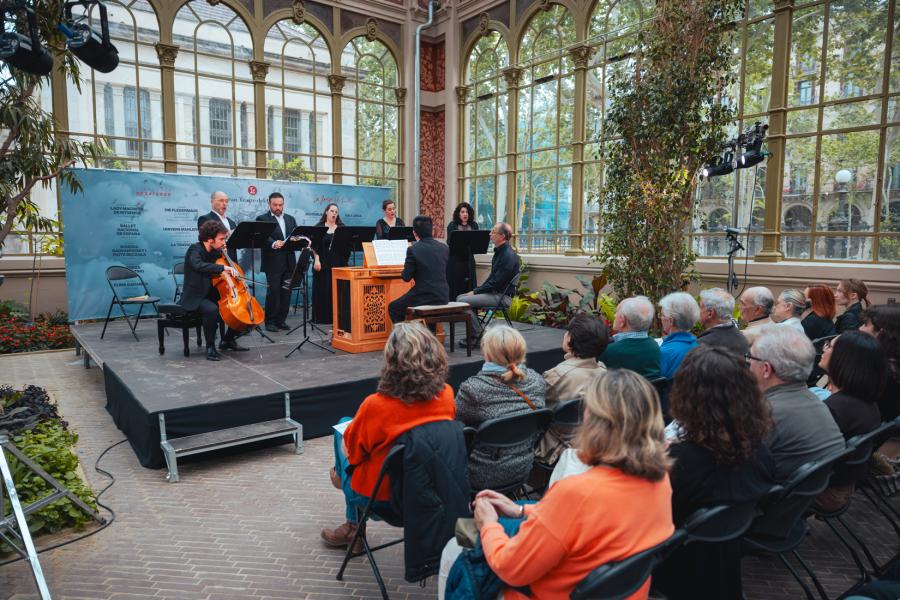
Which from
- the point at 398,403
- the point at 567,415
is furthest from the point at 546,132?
the point at 398,403

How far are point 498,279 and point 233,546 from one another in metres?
4.03

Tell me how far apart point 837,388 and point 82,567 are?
369 centimetres

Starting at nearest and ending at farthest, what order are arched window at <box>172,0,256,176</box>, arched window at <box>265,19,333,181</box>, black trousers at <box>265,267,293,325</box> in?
black trousers at <box>265,267,293,325</box>
arched window at <box>172,0,256,176</box>
arched window at <box>265,19,333,181</box>

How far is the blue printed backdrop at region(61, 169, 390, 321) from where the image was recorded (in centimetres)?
791

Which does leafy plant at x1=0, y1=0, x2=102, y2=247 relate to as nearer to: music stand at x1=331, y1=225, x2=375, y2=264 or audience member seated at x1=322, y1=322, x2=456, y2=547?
music stand at x1=331, y1=225, x2=375, y2=264

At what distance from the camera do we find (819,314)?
180 inches

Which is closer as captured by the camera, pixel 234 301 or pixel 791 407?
pixel 791 407

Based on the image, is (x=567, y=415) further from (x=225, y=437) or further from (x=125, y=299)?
(x=125, y=299)

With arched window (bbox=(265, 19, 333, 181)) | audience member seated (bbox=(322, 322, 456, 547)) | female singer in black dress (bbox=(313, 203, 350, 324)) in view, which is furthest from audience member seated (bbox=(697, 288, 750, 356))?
arched window (bbox=(265, 19, 333, 181))

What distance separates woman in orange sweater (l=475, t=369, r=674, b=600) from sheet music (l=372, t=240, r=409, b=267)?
4.84 meters

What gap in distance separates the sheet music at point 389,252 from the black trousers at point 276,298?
2.10 meters

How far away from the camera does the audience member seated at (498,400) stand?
8.85 feet

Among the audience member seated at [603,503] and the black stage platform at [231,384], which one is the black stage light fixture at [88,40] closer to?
the black stage platform at [231,384]

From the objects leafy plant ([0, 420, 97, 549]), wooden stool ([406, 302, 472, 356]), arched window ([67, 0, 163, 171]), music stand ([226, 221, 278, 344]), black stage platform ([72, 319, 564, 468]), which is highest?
arched window ([67, 0, 163, 171])
